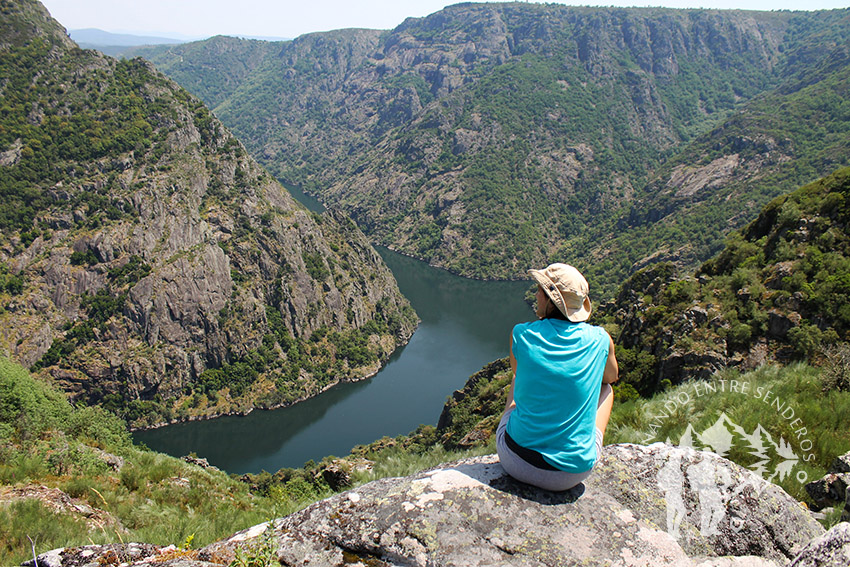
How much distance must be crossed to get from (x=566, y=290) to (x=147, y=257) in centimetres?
9271

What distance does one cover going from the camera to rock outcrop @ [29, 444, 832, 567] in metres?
3.99

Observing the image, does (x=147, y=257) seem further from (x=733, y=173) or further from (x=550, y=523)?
(x=733, y=173)

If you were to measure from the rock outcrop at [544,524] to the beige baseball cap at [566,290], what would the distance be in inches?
62.4

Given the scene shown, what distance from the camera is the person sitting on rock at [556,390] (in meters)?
4.61

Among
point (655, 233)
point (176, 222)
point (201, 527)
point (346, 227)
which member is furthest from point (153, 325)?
point (655, 233)

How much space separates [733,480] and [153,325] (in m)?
91.6

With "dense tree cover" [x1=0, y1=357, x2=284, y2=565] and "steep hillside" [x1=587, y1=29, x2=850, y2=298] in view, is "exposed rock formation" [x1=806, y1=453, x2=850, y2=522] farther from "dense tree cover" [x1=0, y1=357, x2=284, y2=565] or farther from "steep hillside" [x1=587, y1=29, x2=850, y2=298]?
"steep hillside" [x1=587, y1=29, x2=850, y2=298]

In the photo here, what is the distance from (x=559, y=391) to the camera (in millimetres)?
4762

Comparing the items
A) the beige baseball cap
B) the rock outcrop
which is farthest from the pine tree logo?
the beige baseball cap

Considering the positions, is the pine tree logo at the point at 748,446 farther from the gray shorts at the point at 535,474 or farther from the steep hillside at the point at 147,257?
the steep hillside at the point at 147,257

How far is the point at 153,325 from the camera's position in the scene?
83312 mm

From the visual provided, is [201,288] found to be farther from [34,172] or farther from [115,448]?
[115,448]

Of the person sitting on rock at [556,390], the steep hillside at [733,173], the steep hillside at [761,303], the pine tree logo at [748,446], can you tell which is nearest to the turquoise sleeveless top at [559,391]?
the person sitting on rock at [556,390]

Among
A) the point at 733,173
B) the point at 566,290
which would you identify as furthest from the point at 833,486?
the point at 733,173
